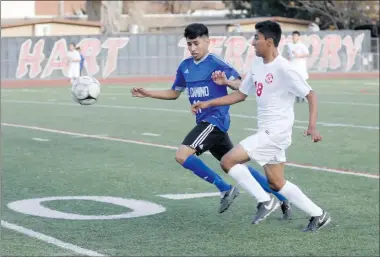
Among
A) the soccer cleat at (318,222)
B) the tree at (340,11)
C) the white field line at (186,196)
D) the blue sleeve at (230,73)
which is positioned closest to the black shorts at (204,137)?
the blue sleeve at (230,73)

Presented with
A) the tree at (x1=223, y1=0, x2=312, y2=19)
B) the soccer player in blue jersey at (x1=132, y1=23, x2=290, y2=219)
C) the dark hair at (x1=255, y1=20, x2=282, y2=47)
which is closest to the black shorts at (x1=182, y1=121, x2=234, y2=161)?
the soccer player in blue jersey at (x1=132, y1=23, x2=290, y2=219)

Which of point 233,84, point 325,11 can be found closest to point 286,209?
point 233,84

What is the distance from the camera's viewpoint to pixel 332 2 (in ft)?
185

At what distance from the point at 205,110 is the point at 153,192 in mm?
2482

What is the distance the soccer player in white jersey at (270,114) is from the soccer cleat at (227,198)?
1.74ft

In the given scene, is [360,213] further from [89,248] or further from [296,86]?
[89,248]

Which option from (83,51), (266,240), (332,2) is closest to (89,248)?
(266,240)

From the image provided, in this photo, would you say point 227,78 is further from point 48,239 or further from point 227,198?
point 48,239

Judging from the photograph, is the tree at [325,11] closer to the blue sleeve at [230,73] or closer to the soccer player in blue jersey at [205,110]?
the soccer player in blue jersey at [205,110]

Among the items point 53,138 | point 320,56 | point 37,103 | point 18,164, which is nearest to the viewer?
point 18,164

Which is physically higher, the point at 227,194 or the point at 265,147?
the point at 265,147

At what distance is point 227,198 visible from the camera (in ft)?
31.3

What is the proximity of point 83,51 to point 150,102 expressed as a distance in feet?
53.1

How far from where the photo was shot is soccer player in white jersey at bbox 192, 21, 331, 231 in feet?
27.7
